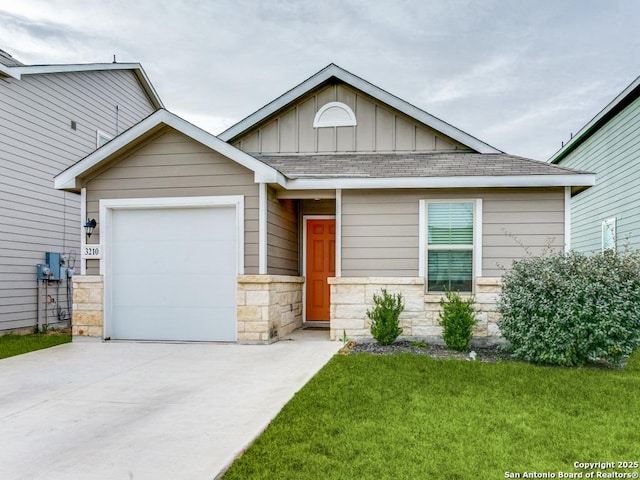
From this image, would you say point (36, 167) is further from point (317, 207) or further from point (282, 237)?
point (317, 207)

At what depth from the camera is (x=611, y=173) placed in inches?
474

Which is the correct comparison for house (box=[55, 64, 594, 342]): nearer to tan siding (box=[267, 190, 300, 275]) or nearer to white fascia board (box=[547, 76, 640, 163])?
tan siding (box=[267, 190, 300, 275])

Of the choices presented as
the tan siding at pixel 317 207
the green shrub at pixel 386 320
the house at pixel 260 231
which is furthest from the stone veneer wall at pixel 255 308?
the tan siding at pixel 317 207

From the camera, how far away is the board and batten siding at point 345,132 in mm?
9922

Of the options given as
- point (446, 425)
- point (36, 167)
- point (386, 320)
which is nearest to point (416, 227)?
point (386, 320)

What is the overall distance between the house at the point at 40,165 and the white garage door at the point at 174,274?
2996 millimetres

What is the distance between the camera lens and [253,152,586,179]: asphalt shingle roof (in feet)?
26.1

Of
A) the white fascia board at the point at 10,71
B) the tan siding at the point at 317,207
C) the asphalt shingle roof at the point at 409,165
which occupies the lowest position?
the tan siding at the point at 317,207

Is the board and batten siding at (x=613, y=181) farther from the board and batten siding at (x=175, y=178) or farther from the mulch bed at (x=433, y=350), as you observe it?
the board and batten siding at (x=175, y=178)

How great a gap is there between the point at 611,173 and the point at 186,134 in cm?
1015

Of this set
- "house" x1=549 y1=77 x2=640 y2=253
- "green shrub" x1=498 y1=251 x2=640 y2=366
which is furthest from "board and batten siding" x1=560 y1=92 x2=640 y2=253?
"green shrub" x1=498 y1=251 x2=640 y2=366

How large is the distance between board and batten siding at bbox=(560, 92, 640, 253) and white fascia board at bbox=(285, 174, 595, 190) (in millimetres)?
2114

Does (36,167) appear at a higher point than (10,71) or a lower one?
lower

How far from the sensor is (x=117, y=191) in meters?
8.36
